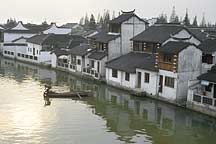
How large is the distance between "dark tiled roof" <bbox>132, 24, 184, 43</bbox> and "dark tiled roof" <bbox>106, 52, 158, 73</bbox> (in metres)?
1.83

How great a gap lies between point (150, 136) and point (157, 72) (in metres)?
11.6

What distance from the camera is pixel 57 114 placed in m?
28.9

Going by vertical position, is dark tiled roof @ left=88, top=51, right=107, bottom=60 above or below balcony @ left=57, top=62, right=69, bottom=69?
above

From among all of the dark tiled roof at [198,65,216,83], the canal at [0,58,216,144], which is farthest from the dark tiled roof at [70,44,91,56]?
the dark tiled roof at [198,65,216,83]

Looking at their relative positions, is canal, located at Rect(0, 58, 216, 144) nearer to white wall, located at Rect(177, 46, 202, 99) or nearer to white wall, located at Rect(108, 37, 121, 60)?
white wall, located at Rect(177, 46, 202, 99)

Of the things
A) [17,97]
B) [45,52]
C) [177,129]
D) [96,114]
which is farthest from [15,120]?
[45,52]

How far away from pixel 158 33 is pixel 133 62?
15.4ft

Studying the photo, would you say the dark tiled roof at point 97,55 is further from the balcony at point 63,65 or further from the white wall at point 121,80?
the balcony at point 63,65

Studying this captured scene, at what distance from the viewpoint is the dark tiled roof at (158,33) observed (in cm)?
4038

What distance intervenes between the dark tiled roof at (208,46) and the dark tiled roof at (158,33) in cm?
317

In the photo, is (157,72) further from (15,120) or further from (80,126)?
(15,120)

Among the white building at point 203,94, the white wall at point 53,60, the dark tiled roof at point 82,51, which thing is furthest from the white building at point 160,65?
the white wall at point 53,60

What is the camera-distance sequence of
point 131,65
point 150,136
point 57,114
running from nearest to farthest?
point 150,136, point 57,114, point 131,65

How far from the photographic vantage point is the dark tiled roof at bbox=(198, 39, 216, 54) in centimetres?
3709
